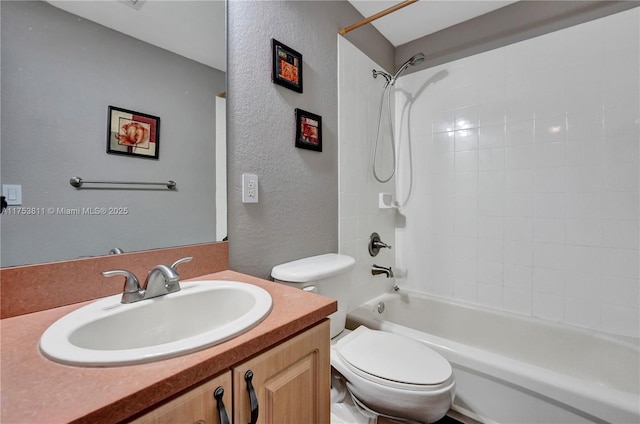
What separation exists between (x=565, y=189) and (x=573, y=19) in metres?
0.96

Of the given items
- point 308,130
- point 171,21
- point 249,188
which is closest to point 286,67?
point 308,130

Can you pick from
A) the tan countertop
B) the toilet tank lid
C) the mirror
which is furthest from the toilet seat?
the mirror

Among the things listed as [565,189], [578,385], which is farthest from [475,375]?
[565,189]

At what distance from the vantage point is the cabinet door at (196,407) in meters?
0.43

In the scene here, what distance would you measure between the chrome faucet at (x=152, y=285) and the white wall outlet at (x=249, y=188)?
41cm

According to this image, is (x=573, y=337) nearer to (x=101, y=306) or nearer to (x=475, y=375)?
(x=475, y=375)

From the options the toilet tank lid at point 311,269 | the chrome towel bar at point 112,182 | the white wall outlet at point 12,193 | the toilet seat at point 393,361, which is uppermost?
the chrome towel bar at point 112,182

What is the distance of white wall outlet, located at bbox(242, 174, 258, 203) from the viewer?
1121 millimetres

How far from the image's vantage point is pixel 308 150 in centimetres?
142

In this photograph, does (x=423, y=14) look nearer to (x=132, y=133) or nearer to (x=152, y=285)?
(x=132, y=133)

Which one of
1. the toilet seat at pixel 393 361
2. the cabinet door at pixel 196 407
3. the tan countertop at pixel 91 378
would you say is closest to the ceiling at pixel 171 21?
→ the tan countertop at pixel 91 378

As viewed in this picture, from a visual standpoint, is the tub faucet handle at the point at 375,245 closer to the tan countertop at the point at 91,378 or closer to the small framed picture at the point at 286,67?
the small framed picture at the point at 286,67

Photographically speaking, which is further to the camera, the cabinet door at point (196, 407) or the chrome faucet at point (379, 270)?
the chrome faucet at point (379, 270)

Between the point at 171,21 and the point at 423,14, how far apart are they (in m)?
1.62
